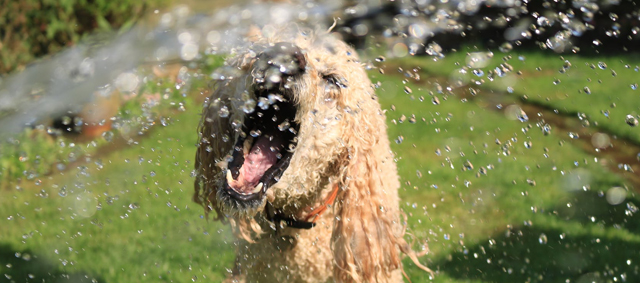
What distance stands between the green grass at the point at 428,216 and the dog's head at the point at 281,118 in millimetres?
1609

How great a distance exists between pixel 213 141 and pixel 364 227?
0.79m

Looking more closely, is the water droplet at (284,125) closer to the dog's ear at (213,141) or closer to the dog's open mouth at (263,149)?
the dog's open mouth at (263,149)

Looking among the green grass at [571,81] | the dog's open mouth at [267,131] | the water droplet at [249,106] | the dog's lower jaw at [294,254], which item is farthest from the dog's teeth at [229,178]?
the green grass at [571,81]

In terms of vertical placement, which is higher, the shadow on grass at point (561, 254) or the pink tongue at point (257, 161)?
the pink tongue at point (257, 161)

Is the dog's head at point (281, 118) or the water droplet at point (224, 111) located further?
the water droplet at point (224, 111)

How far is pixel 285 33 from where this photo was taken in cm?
257

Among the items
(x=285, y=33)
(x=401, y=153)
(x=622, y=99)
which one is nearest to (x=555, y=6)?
(x=622, y=99)

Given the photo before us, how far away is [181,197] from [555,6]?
8812mm

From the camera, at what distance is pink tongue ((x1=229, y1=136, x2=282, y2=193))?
2387mm

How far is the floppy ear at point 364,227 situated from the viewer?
97.3 inches

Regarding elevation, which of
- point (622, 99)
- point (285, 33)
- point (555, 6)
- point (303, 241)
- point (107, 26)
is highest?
point (285, 33)

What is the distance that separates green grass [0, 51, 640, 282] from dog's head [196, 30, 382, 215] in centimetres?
161

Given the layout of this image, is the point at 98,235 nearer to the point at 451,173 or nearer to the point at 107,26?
the point at 451,173

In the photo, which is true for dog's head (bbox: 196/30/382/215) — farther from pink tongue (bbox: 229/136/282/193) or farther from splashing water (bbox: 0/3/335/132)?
splashing water (bbox: 0/3/335/132)
